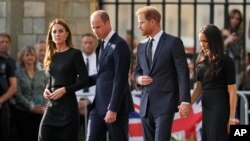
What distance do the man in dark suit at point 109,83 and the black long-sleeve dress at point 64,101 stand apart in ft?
0.64

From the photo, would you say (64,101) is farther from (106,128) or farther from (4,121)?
(4,121)

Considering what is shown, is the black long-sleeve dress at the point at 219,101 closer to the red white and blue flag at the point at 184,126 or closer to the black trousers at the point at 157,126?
the black trousers at the point at 157,126

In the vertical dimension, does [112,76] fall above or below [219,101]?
above

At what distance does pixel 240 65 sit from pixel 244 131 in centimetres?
649

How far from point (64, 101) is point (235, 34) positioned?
6276 millimetres

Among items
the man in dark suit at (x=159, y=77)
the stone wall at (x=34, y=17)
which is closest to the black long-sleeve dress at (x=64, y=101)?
the man in dark suit at (x=159, y=77)

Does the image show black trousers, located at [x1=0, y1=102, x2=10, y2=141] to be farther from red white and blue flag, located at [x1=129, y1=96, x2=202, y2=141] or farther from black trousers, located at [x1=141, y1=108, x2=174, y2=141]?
black trousers, located at [x1=141, y1=108, x2=174, y2=141]

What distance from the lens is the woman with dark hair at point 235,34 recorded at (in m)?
14.3

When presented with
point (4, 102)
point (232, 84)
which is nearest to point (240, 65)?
point (4, 102)

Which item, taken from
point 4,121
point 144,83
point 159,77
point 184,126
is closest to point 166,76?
point 159,77

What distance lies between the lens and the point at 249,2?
575 inches

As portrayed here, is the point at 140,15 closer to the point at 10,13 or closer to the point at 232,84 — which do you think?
the point at 232,84

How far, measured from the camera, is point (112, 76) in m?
8.84

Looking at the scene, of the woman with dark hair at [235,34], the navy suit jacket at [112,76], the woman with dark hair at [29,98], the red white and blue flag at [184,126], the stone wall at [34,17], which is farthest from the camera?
the stone wall at [34,17]
